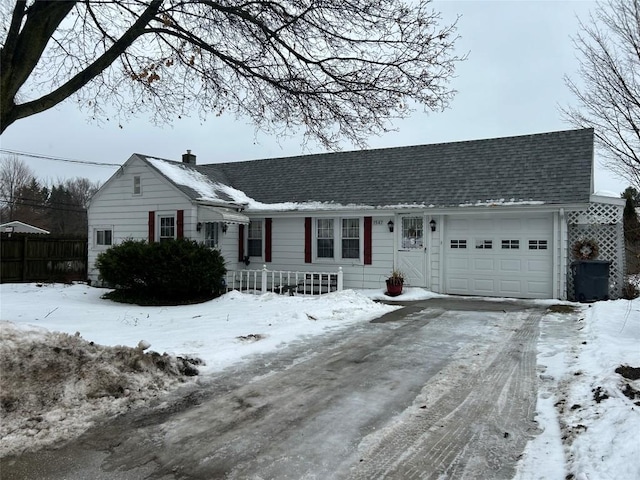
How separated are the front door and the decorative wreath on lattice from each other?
4.11 metres

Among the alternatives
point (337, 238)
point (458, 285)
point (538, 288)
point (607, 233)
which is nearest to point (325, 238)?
point (337, 238)

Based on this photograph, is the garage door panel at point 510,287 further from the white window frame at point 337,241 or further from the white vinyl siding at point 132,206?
the white vinyl siding at point 132,206

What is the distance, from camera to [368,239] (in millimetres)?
14820

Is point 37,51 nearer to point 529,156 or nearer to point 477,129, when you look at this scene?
point 529,156

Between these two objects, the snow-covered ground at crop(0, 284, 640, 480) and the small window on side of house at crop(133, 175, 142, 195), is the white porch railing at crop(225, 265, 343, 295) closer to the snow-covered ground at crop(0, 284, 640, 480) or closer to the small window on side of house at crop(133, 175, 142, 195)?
the snow-covered ground at crop(0, 284, 640, 480)

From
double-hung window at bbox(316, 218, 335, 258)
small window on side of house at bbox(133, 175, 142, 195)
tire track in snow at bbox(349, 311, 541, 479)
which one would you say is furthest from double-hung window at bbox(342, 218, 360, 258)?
tire track in snow at bbox(349, 311, 541, 479)

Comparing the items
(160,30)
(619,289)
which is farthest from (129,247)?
(619,289)

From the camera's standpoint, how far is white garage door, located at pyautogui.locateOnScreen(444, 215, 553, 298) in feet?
41.8

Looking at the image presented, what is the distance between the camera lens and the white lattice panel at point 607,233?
12.2 meters

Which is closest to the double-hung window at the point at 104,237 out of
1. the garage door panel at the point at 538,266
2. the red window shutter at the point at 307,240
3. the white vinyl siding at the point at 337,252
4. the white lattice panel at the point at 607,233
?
the white vinyl siding at the point at 337,252

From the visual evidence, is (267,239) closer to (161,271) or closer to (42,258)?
(161,271)

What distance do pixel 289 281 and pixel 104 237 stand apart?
7.59 metres

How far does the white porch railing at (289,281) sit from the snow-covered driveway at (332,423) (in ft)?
23.0

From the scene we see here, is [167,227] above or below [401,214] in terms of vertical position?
below
